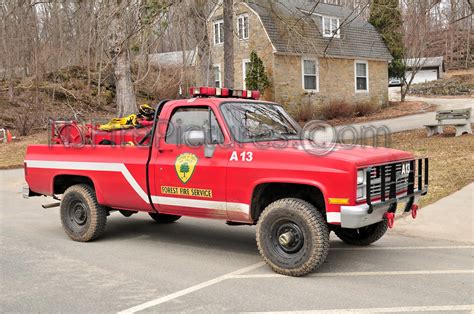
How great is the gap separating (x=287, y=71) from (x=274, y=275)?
22.1 meters

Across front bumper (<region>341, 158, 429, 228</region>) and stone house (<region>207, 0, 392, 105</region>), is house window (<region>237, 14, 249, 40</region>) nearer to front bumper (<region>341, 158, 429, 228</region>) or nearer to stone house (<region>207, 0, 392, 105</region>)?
stone house (<region>207, 0, 392, 105</region>)

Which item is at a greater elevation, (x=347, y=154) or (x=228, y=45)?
(x=228, y=45)

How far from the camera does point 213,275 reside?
548 centimetres

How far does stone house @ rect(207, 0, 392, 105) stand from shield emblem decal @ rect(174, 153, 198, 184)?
17989 millimetres

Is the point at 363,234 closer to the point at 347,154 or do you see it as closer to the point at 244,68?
the point at 347,154

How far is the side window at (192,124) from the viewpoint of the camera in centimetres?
601

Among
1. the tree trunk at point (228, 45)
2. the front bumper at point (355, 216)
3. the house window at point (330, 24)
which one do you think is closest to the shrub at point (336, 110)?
the house window at point (330, 24)

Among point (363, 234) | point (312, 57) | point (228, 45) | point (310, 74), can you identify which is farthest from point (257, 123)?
point (310, 74)

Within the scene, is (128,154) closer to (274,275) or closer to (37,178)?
(37,178)

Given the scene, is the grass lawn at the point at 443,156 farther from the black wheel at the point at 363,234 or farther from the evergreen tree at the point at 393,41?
the evergreen tree at the point at 393,41

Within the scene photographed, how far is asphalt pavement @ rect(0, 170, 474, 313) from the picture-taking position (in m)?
4.62

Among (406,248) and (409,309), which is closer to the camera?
(409,309)

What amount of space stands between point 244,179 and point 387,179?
1.55 meters

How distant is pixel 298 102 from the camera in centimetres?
2731
